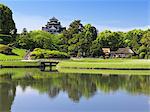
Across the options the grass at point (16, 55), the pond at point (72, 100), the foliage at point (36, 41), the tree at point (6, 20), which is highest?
the tree at point (6, 20)

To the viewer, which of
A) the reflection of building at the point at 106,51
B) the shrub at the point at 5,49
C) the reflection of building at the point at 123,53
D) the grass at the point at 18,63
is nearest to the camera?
the grass at the point at 18,63

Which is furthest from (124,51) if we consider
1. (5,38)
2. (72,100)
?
(72,100)

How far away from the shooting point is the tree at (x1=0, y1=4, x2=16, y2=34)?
7556cm

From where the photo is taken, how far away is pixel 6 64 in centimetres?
5191

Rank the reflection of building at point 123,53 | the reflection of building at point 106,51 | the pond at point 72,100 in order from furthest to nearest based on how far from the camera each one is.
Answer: the reflection of building at point 123,53 → the reflection of building at point 106,51 → the pond at point 72,100

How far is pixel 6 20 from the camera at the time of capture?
251 ft

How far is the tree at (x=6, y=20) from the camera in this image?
75.6 m

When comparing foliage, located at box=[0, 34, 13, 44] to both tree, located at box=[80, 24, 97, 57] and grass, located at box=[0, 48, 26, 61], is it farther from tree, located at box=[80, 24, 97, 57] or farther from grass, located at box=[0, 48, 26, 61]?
tree, located at box=[80, 24, 97, 57]

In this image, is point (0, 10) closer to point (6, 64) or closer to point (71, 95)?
point (6, 64)

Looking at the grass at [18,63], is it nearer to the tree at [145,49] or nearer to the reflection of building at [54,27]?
the tree at [145,49]

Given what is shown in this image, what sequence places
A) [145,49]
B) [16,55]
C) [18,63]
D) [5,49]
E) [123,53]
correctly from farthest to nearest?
[123,53] → [145,49] → [16,55] → [5,49] → [18,63]

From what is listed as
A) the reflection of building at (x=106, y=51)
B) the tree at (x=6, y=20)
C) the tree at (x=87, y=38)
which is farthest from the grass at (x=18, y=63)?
the reflection of building at (x=106, y=51)

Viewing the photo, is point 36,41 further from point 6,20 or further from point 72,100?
point 72,100

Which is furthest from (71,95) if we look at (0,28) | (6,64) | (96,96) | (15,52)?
(0,28)
